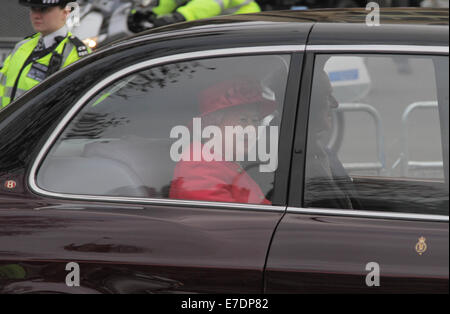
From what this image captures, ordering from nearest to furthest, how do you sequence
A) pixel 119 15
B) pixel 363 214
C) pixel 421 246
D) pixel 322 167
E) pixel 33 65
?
pixel 421 246, pixel 363 214, pixel 322 167, pixel 33 65, pixel 119 15

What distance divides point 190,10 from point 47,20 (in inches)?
86.4

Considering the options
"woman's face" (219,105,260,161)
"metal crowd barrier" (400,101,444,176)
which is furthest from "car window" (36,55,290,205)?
"metal crowd barrier" (400,101,444,176)

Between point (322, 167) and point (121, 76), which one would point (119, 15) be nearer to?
point (121, 76)

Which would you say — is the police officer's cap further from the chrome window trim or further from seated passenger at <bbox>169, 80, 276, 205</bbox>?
seated passenger at <bbox>169, 80, 276, 205</bbox>

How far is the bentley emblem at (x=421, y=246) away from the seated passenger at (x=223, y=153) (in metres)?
0.58

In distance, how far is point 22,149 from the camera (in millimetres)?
3010

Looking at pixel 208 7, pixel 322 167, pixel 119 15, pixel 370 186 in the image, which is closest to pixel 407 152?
pixel 370 186

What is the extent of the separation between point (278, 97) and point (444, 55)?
1.73ft

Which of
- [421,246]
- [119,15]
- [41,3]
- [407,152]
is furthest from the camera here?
[119,15]

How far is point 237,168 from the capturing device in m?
2.95

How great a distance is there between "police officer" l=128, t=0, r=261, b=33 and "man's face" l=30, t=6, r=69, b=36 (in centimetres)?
167

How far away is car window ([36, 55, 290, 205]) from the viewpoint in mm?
2920

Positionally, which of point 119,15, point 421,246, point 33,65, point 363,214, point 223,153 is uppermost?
point 119,15
